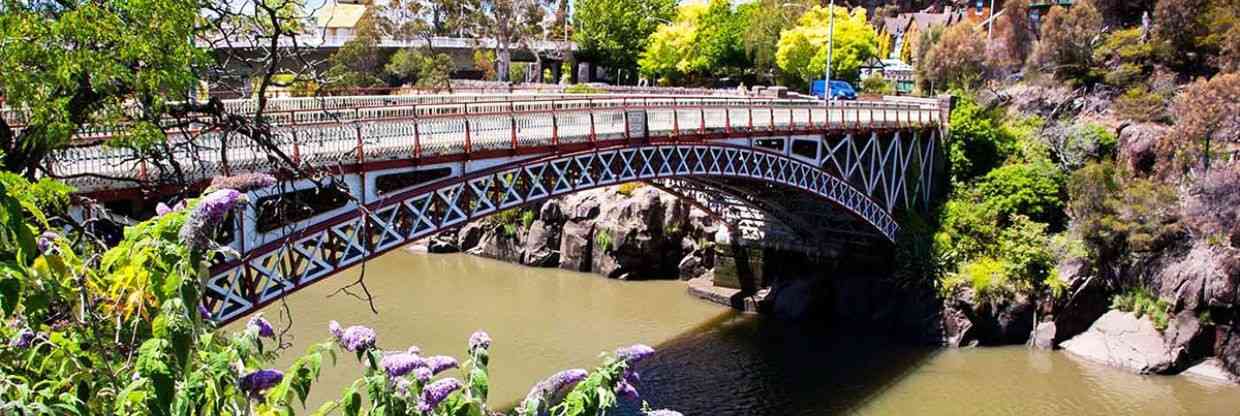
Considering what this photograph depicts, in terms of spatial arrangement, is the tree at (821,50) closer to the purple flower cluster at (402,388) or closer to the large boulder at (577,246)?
the large boulder at (577,246)

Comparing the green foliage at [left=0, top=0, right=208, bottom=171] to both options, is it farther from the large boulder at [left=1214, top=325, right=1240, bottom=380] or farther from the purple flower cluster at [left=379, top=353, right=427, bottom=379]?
the large boulder at [left=1214, top=325, right=1240, bottom=380]

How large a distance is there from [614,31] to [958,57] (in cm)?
2697

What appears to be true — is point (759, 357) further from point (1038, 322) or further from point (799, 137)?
point (1038, 322)

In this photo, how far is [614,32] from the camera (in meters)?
67.8

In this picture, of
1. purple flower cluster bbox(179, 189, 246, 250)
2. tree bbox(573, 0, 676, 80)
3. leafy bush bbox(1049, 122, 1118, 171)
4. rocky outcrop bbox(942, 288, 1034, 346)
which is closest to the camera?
purple flower cluster bbox(179, 189, 246, 250)

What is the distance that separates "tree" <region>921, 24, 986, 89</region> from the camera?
1763 inches

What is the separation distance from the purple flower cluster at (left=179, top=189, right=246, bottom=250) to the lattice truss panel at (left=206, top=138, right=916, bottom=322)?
3620 mm

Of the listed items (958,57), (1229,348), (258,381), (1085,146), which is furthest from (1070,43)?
(258,381)

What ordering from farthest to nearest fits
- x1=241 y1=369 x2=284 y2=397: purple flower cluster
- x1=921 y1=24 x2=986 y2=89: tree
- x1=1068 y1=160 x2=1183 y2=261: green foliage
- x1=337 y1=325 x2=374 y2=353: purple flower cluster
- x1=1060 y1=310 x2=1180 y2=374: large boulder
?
x1=921 y1=24 x2=986 y2=89: tree → x1=1068 y1=160 x2=1183 y2=261: green foliage → x1=1060 y1=310 x2=1180 y2=374: large boulder → x1=337 y1=325 x2=374 y2=353: purple flower cluster → x1=241 y1=369 x2=284 y2=397: purple flower cluster

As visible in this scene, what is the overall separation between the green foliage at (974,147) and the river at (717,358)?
7.37 m

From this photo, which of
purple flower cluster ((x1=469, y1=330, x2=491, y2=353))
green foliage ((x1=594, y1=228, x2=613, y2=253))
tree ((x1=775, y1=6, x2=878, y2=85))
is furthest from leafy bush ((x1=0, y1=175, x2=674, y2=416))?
tree ((x1=775, y1=6, x2=878, y2=85))

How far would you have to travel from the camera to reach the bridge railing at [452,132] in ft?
44.4

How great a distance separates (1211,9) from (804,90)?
2401 centimetres

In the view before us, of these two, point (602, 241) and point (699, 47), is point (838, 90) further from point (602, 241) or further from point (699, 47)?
point (602, 241)
